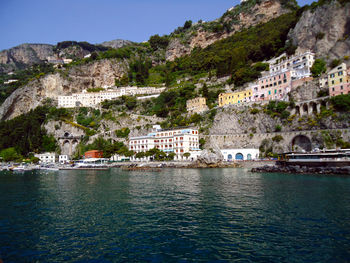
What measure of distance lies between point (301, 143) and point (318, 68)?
1908 centimetres

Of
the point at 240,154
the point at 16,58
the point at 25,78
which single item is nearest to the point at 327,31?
the point at 240,154

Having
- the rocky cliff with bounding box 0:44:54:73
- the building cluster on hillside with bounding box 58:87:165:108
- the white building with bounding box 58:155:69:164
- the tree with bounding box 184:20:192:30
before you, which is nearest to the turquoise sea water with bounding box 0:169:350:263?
the white building with bounding box 58:155:69:164

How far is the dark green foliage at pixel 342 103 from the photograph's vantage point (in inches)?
1625

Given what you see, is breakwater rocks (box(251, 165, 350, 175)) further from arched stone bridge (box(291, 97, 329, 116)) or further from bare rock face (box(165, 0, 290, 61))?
bare rock face (box(165, 0, 290, 61))

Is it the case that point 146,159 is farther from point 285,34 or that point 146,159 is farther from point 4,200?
point 285,34

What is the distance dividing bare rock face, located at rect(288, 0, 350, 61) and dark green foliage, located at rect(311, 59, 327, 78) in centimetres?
179

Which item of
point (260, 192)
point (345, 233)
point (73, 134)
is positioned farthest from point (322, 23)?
point (73, 134)

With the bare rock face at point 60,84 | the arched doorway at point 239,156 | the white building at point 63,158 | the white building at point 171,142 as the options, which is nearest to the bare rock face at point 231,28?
the bare rock face at point 60,84

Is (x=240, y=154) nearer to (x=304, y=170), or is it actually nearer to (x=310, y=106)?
(x=310, y=106)

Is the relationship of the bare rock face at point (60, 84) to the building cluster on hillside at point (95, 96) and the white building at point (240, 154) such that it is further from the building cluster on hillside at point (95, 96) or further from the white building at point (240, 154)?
the white building at point (240, 154)

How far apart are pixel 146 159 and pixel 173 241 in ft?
181

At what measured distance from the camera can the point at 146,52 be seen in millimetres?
129875

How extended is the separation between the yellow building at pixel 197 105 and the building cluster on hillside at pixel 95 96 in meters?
26.2

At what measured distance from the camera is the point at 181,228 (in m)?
12.3
